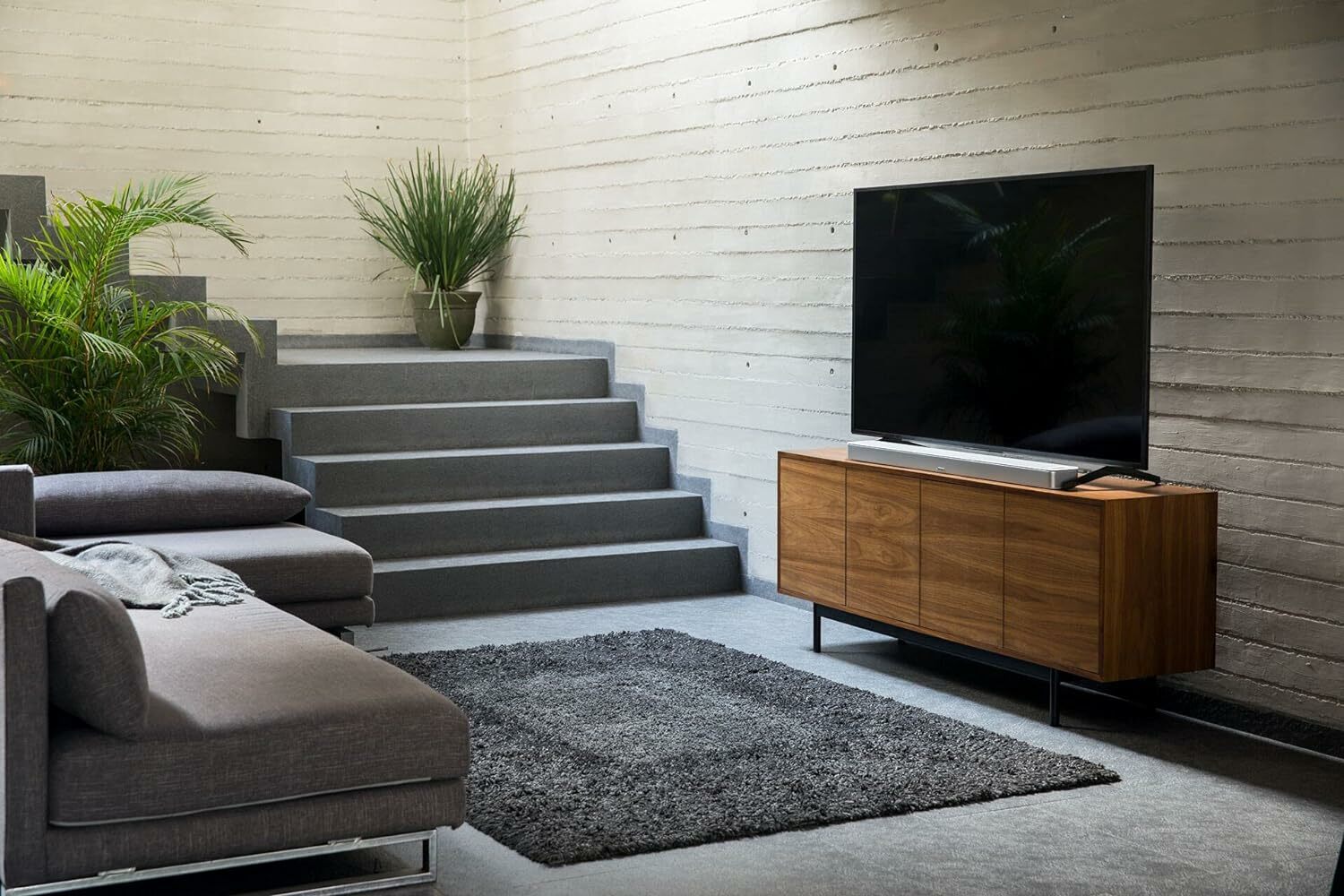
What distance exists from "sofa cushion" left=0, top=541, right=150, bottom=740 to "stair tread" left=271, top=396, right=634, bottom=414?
359 cm

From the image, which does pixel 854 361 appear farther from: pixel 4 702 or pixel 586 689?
pixel 4 702

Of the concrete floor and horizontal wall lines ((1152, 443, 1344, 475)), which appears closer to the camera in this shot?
the concrete floor

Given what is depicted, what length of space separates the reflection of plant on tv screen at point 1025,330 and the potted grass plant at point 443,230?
3.40 m

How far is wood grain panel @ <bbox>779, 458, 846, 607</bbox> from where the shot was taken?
16.4ft

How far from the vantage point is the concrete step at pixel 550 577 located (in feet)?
18.6

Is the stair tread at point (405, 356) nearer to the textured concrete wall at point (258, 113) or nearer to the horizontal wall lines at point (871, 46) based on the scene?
the textured concrete wall at point (258, 113)

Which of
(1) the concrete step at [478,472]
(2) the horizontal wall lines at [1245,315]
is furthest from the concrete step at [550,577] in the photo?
(2) the horizontal wall lines at [1245,315]

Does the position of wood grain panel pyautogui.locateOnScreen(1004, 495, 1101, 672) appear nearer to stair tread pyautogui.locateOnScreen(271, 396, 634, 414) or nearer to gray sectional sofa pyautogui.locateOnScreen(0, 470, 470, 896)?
gray sectional sofa pyautogui.locateOnScreen(0, 470, 470, 896)

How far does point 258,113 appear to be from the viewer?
25.6ft

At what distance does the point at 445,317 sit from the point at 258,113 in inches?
54.9

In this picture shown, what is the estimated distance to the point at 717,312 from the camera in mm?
6355

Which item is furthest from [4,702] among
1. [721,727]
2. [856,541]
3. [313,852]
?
[856,541]

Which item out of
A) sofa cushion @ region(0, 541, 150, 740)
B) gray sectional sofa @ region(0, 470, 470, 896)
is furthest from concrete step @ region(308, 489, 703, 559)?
sofa cushion @ region(0, 541, 150, 740)

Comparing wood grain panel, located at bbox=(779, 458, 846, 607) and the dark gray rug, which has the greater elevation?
wood grain panel, located at bbox=(779, 458, 846, 607)
